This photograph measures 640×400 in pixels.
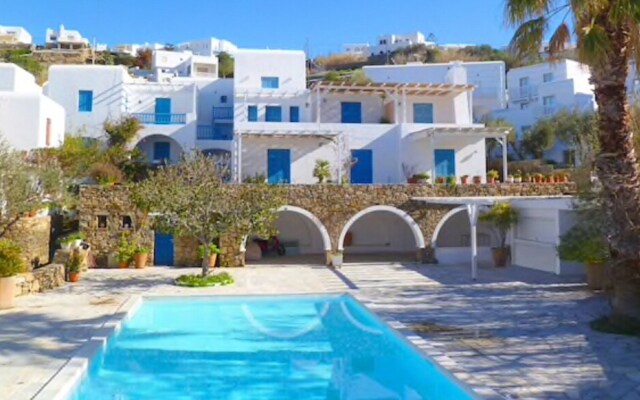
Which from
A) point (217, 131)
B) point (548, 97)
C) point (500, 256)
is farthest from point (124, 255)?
point (548, 97)

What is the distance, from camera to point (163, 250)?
21.8 meters

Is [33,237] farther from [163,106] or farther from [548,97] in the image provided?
[548,97]

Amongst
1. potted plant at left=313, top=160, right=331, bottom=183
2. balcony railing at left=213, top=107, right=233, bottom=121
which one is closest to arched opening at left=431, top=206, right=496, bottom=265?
potted plant at left=313, top=160, right=331, bottom=183

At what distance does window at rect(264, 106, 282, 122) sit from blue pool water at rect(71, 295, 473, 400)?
57.8 ft

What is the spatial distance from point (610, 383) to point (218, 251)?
15.7 metres

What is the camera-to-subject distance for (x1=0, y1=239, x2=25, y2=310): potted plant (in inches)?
486

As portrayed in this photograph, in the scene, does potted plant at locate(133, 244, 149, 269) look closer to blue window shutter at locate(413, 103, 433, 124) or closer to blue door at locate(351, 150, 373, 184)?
blue door at locate(351, 150, 373, 184)

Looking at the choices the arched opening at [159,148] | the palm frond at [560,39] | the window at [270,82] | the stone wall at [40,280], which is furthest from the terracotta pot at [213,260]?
the palm frond at [560,39]

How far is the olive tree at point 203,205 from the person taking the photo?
16.4 meters

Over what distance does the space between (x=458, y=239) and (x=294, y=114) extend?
11.6 m

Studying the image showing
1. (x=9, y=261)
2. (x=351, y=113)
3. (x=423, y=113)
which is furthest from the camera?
(x=423, y=113)

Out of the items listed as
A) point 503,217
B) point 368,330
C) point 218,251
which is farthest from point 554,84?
point 368,330

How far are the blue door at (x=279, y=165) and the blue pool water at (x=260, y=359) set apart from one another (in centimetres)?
1397

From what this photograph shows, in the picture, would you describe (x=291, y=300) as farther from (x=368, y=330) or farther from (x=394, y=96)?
(x=394, y=96)
